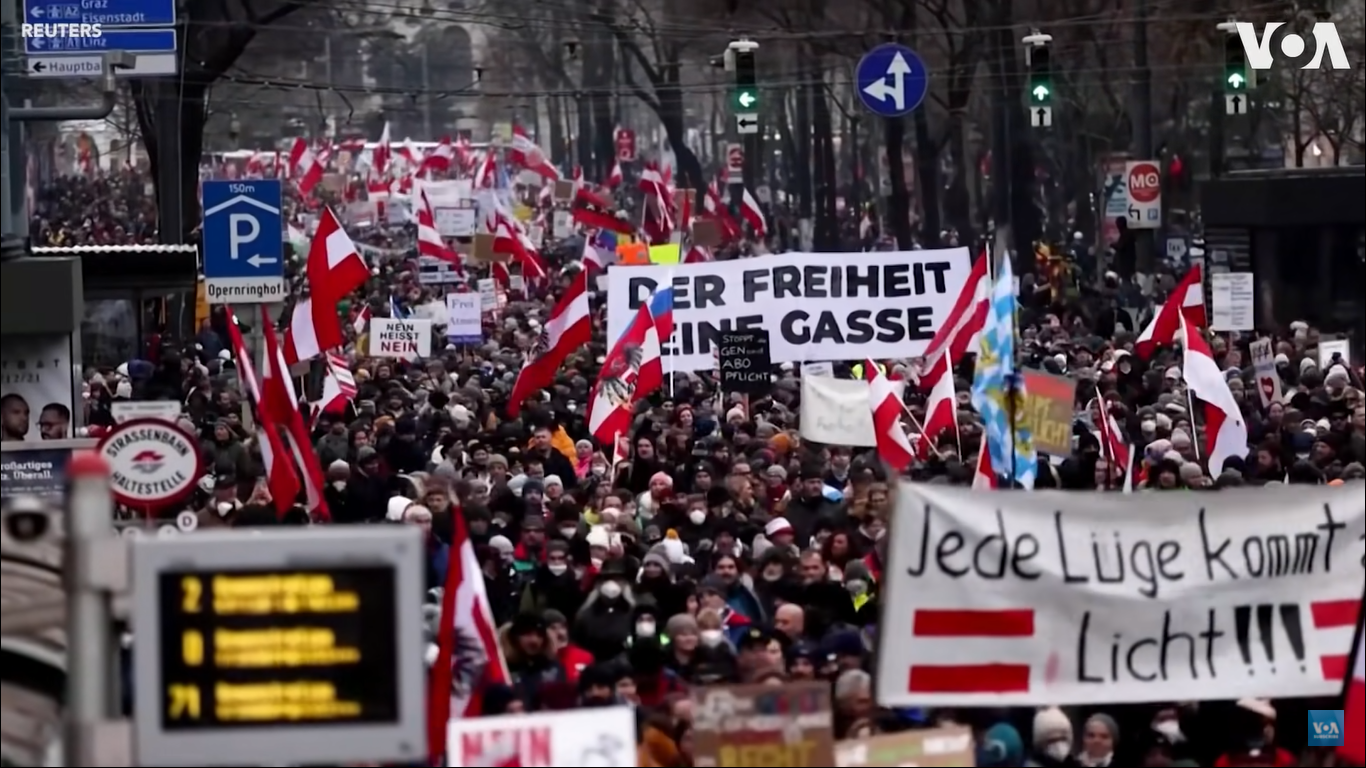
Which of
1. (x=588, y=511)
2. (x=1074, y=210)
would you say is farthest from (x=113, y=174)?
(x=588, y=511)

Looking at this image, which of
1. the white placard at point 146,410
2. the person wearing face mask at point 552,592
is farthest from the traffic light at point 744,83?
the person wearing face mask at point 552,592

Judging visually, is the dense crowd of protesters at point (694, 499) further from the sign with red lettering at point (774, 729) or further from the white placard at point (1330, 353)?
the sign with red lettering at point (774, 729)

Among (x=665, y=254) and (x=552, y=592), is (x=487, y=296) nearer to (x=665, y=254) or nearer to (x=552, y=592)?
(x=665, y=254)

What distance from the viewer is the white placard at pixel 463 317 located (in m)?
33.1

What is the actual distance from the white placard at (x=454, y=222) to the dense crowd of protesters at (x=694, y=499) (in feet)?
95.4

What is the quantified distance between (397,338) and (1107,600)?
20.0m

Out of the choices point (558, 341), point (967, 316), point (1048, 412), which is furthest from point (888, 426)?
point (558, 341)

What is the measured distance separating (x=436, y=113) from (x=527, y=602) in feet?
424

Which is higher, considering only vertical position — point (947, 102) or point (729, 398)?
point (947, 102)

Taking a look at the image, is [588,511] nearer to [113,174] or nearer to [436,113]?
[113,174]

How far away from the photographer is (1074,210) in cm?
7475

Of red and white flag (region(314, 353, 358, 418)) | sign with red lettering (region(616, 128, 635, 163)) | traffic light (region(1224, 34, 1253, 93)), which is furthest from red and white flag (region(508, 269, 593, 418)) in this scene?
sign with red lettering (region(616, 128, 635, 163))

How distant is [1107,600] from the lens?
349 inches

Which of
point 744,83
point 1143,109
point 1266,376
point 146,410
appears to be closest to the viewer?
point 146,410
